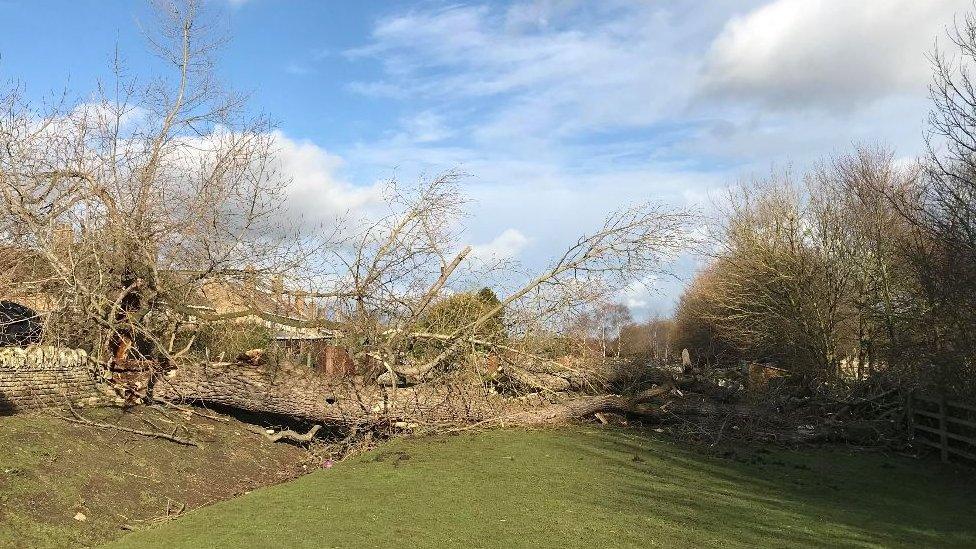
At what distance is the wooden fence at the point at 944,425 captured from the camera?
10.6 m

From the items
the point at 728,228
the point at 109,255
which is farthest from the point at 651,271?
the point at 728,228

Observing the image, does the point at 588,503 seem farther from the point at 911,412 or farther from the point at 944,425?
the point at 911,412

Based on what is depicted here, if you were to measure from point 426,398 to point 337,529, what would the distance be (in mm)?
5191

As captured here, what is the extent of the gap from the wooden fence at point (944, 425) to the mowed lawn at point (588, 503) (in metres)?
0.40

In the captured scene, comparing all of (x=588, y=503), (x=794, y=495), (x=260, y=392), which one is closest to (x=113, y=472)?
(x=260, y=392)

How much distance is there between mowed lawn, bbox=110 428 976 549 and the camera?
646cm

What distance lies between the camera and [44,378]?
9.66 m

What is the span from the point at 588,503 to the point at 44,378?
23.2 ft

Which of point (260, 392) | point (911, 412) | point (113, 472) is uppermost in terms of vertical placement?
point (911, 412)

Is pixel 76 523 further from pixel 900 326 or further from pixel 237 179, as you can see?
Result: pixel 900 326

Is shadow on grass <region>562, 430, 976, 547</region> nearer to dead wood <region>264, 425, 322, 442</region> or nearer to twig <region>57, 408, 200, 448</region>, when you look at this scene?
dead wood <region>264, 425, 322, 442</region>

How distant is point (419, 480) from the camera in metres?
9.12

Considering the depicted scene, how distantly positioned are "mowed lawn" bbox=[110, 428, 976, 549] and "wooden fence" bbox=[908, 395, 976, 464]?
0.40 metres

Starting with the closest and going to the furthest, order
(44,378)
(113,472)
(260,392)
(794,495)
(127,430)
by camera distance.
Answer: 1. (113,472)
2. (794,495)
3. (127,430)
4. (44,378)
5. (260,392)
